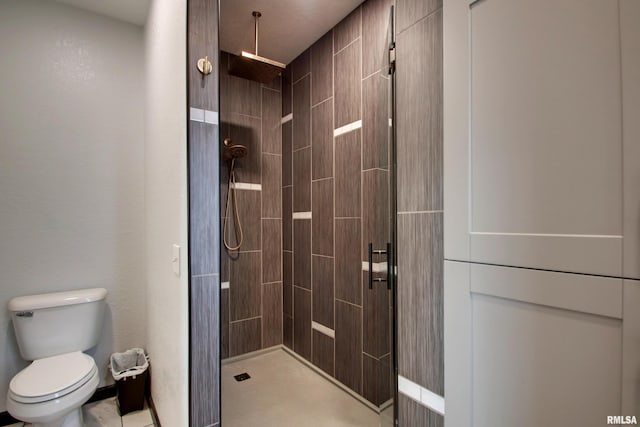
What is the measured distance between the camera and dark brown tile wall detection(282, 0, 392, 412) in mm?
1982

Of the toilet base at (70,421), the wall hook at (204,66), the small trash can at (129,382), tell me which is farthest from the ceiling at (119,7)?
the toilet base at (70,421)

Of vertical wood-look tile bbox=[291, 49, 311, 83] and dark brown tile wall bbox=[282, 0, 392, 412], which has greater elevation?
vertical wood-look tile bbox=[291, 49, 311, 83]

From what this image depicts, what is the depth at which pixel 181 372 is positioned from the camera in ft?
3.98

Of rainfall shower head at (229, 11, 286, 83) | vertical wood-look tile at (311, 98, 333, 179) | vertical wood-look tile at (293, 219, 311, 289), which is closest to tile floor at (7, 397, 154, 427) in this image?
vertical wood-look tile at (293, 219, 311, 289)

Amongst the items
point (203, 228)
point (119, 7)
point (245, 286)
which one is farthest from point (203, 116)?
A: point (245, 286)

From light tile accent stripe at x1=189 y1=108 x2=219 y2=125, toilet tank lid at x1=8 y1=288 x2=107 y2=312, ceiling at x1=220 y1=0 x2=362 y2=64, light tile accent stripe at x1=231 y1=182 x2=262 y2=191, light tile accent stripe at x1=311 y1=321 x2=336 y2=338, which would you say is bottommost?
light tile accent stripe at x1=311 y1=321 x2=336 y2=338

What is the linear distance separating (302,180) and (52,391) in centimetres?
209

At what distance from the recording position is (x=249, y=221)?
2.78m

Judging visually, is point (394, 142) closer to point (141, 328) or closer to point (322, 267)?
point (322, 267)

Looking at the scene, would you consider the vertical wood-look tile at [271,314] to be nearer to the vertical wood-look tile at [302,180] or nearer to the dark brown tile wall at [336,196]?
the dark brown tile wall at [336,196]

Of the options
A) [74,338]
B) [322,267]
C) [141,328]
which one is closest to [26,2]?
[74,338]

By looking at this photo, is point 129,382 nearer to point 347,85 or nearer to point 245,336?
point 245,336

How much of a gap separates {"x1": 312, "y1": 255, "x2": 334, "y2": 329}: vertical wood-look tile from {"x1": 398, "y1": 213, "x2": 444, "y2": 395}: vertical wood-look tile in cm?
140

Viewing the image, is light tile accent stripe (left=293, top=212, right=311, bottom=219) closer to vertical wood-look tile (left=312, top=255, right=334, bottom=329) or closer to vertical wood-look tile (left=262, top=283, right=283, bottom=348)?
vertical wood-look tile (left=312, top=255, right=334, bottom=329)
